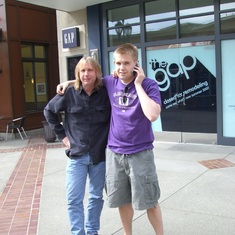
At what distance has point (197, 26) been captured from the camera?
27.1 feet

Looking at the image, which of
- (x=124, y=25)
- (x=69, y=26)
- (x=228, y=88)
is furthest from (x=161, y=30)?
(x=69, y=26)

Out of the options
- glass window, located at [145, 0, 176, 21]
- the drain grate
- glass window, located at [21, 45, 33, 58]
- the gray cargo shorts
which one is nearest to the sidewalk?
the drain grate

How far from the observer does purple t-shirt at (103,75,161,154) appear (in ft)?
9.44

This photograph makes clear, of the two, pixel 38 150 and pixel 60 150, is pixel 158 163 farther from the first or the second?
pixel 38 150

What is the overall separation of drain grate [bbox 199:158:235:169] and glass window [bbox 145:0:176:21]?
377 cm

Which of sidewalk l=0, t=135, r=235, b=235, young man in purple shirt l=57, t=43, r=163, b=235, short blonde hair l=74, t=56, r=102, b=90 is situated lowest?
sidewalk l=0, t=135, r=235, b=235

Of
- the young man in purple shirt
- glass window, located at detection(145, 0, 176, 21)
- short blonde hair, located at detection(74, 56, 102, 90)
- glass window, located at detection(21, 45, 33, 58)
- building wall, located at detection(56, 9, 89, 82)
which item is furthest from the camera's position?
glass window, located at detection(21, 45, 33, 58)

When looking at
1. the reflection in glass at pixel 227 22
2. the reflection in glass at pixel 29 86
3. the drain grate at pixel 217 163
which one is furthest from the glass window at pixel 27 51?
the drain grate at pixel 217 163

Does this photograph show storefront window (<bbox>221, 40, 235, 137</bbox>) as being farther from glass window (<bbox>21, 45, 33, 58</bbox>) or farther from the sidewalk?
glass window (<bbox>21, 45, 33, 58</bbox>)

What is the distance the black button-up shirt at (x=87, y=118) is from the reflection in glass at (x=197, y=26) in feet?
18.2

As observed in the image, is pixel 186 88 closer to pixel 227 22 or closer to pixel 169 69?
pixel 169 69

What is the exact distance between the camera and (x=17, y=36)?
38.9 feet

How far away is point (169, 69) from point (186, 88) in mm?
633

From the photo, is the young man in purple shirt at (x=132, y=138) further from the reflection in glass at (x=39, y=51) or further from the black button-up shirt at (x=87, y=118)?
the reflection in glass at (x=39, y=51)
